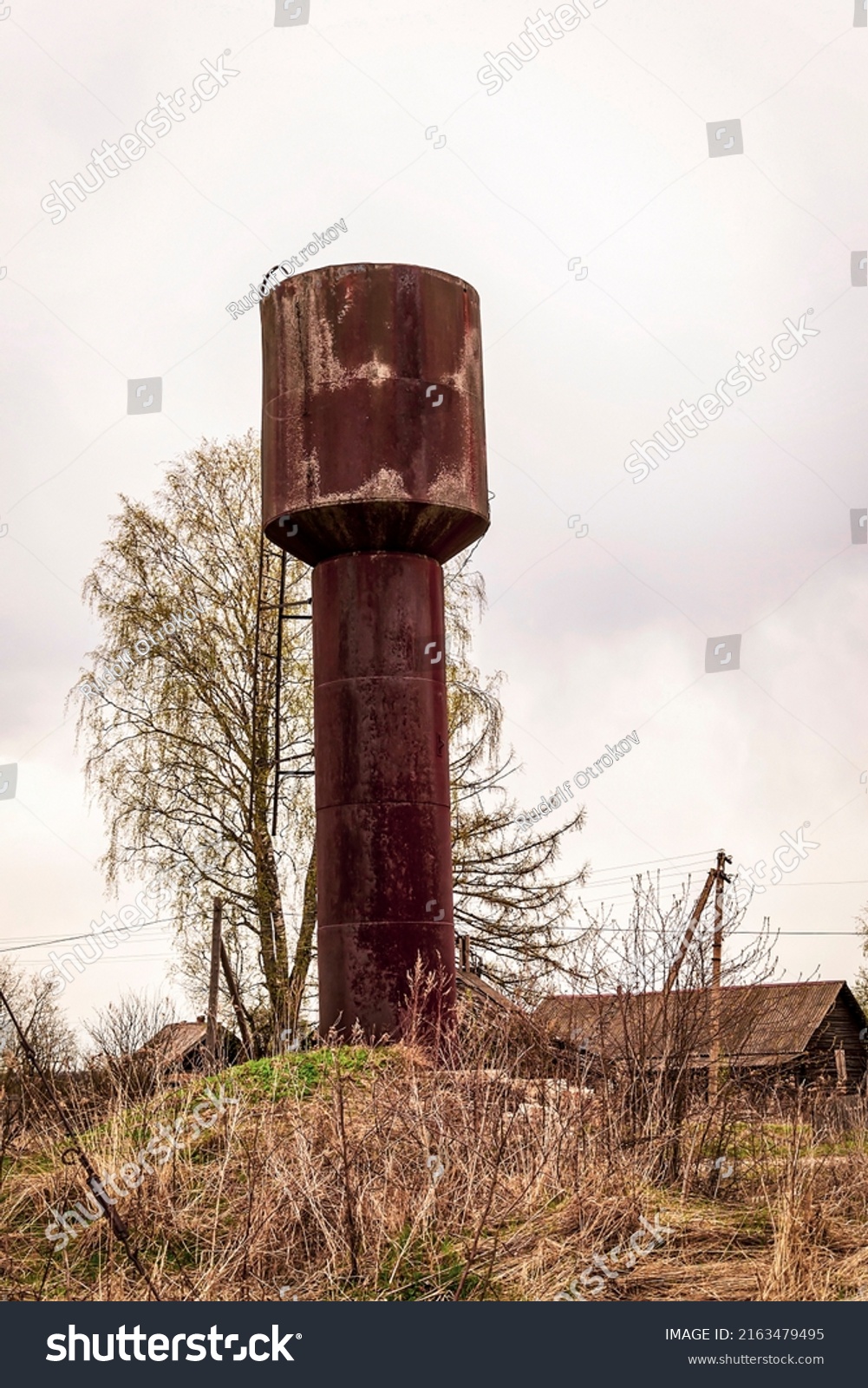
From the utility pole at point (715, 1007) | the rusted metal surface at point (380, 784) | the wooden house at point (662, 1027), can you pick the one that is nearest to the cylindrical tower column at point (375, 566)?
the rusted metal surface at point (380, 784)

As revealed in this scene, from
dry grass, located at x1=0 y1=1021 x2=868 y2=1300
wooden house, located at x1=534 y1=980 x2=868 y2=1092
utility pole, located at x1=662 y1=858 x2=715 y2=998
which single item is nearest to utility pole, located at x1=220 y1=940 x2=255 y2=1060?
dry grass, located at x1=0 y1=1021 x2=868 y2=1300

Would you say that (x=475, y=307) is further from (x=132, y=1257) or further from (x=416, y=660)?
(x=132, y=1257)

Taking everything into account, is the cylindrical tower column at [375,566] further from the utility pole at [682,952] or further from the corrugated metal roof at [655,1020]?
the utility pole at [682,952]

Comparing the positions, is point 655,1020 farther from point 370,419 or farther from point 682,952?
point 370,419

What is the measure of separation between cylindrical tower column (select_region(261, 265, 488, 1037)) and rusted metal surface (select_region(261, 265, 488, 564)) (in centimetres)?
1

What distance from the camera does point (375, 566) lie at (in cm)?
1319

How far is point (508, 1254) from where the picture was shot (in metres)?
7.97

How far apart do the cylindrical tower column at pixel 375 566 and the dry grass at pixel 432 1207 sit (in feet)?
8.35

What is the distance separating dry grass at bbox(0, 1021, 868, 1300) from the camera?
25.6 ft

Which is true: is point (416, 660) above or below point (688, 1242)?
above

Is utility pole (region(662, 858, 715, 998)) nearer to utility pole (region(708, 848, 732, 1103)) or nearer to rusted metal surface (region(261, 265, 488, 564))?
utility pole (region(708, 848, 732, 1103))
